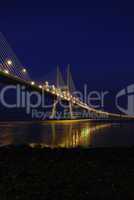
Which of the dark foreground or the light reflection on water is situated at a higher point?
the dark foreground

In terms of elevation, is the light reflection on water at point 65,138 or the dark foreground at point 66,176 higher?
the dark foreground at point 66,176

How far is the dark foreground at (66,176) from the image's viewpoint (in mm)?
6266

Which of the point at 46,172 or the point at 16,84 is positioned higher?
the point at 16,84

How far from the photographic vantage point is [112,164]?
9227 mm

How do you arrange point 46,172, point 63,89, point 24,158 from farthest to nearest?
point 63,89, point 24,158, point 46,172

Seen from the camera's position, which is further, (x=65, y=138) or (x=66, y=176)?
(x=65, y=138)

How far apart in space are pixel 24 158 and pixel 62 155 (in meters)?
1.10

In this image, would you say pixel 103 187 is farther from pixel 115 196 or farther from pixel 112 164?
pixel 112 164

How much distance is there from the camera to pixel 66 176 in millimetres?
7680

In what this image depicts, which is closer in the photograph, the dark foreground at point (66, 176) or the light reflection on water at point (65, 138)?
the dark foreground at point (66, 176)

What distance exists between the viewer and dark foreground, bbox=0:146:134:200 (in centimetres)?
627

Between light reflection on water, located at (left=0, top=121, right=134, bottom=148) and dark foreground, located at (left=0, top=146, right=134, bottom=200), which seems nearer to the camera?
dark foreground, located at (left=0, top=146, right=134, bottom=200)

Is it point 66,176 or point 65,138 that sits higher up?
point 66,176

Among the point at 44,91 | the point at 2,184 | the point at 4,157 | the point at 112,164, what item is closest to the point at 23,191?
the point at 2,184
